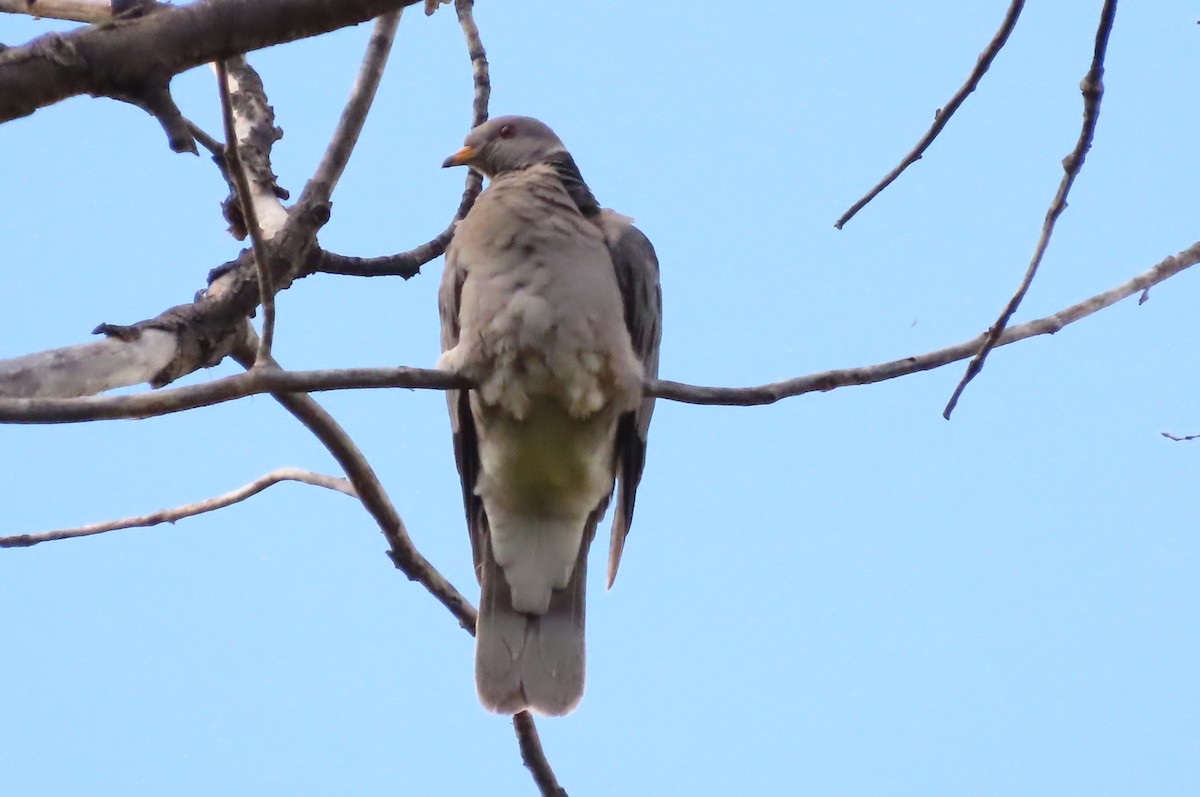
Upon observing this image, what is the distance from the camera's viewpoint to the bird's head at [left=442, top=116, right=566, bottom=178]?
453 centimetres

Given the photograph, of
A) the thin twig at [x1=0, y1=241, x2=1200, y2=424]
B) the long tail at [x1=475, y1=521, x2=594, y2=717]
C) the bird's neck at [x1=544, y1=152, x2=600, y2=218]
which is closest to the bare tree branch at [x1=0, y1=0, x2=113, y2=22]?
the bird's neck at [x1=544, y1=152, x2=600, y2=218]

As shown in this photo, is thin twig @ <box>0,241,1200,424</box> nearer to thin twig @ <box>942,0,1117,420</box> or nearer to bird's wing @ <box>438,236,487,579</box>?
thin twig @ <box>942,0,1117,420</box>

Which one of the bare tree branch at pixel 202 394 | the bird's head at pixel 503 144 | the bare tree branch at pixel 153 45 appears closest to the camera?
the bare tree branch at pixel 202 394

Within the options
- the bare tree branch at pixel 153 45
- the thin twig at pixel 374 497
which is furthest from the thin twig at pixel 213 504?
the bare tree branch at pixel 153 45

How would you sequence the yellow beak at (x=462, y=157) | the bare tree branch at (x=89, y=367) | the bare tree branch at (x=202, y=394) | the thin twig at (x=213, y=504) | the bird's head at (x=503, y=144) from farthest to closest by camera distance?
the yellow beak at (x=462, y=157), the bird's head at (x=503, y=144), the thin twig at (x=213, y=504), the bare tree branch at (x=89, y=367), the bare tree branch at (x=202, y=394)

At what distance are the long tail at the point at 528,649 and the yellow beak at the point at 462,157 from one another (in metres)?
1.50

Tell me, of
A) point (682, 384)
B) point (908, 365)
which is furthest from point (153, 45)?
Answer: point (908, 365)

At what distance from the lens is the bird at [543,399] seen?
3.52m

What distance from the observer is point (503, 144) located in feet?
15.1

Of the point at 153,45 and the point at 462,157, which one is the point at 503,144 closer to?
the point at 462,157

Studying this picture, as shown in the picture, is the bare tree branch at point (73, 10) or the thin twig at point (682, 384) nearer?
the thin twig at point (682, 384)

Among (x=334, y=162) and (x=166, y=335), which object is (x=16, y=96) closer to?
(x=166, y=335)

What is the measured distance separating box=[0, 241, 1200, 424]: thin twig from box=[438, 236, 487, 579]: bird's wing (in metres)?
0.81

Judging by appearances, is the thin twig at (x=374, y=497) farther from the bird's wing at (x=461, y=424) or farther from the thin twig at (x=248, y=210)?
the thin twig at (x=248, y=210)
